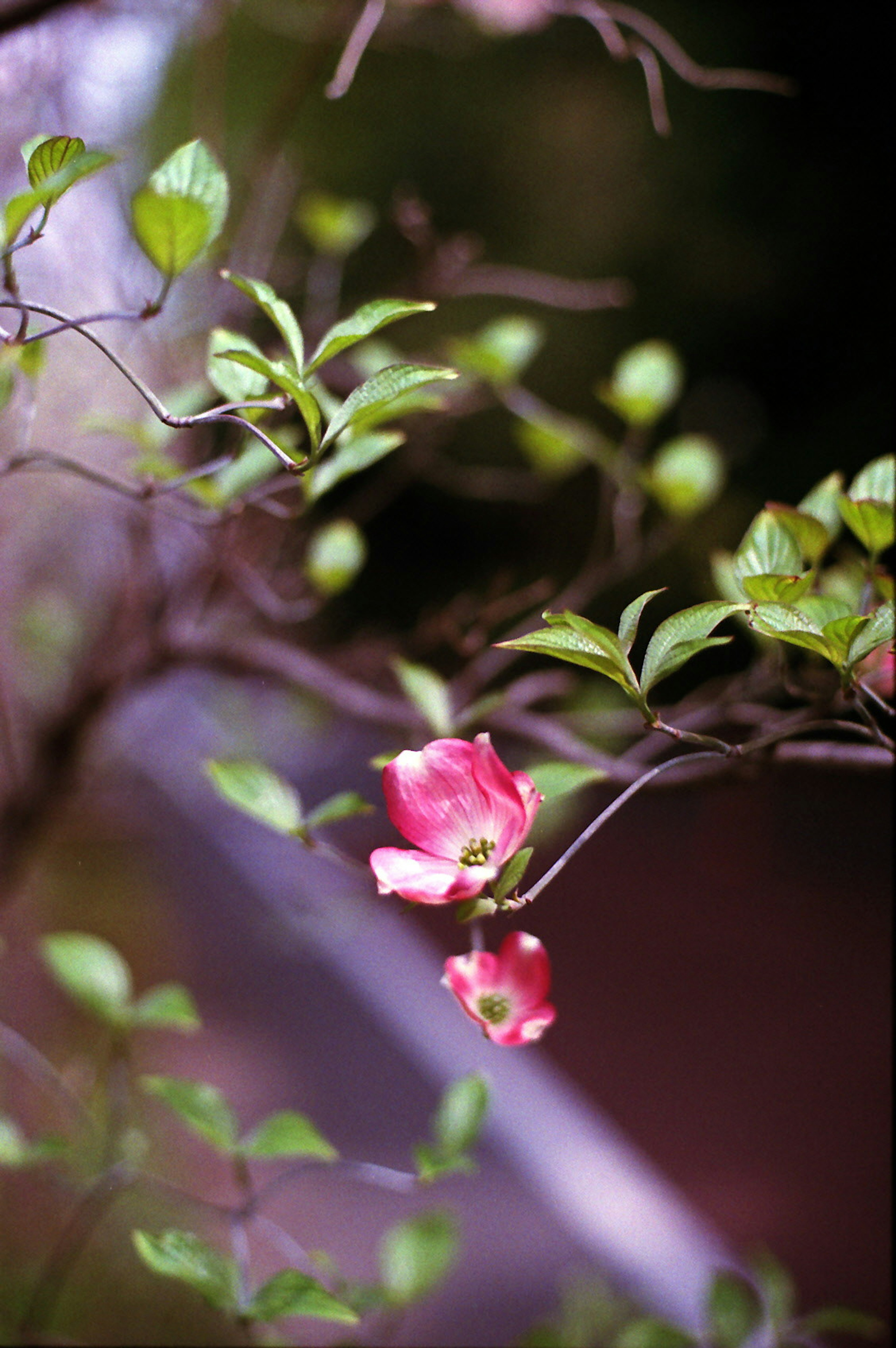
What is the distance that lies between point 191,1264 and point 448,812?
0.18 meters

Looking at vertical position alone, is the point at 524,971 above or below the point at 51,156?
below

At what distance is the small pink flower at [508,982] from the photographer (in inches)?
8.8

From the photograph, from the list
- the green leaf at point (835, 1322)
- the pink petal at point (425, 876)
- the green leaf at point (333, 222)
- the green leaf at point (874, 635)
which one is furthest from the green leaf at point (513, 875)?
the green leaf at point (333, 222)

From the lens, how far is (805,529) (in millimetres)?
322

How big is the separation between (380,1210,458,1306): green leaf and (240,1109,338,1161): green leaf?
148 millimetres

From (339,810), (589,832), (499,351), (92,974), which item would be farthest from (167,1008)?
(499,351)

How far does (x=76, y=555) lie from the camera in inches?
47.1

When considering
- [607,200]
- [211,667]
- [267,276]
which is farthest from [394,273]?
[211,667]

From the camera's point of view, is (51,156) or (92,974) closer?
(51,156)

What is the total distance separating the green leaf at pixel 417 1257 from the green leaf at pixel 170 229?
0.46m

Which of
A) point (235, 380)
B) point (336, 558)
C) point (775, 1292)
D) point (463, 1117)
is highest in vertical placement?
point (235, 380)

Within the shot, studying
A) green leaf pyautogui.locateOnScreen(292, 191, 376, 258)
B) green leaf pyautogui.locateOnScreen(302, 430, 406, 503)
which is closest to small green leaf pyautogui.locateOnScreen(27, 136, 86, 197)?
green leaf pyautogui.locateOnScreen(302, 430, 406, 503)

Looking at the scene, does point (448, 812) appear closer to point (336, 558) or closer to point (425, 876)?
point (425, 876)

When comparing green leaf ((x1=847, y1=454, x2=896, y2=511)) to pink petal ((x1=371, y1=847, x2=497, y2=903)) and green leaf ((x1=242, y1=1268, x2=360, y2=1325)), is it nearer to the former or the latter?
pink petal ((x1=371, y1=847, x2=497, y2=903))
